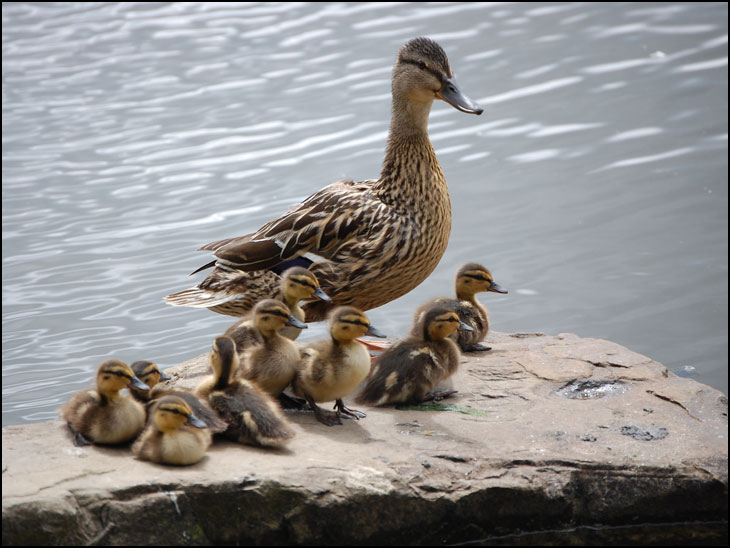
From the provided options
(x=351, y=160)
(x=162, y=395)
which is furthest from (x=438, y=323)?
(x=351, y=160)

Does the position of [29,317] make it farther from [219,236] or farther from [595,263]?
[595,263]

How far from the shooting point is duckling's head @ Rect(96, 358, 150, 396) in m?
3.70

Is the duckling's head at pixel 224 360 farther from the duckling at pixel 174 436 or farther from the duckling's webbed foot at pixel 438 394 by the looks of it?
the duckling's webbed foot at pixel 438 394

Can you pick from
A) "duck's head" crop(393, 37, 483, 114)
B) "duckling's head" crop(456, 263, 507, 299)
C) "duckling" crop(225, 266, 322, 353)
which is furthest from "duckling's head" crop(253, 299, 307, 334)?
"duck's head" crop(393, 37, 483, 114)

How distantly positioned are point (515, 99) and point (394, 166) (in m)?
4.67

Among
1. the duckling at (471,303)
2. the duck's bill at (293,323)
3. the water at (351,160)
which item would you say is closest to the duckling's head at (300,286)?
the duck's bill at (293,323)

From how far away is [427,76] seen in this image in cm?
504

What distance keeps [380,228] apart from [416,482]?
60.6 inches

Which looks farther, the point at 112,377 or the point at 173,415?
the point at 112,377

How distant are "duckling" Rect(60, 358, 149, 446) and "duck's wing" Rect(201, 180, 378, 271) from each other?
1.19 m

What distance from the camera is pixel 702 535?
148 inches

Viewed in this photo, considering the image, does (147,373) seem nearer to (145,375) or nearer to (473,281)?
(145,375)

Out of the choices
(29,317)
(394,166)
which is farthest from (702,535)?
(29,317)

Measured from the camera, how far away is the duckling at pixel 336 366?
4.03 m
